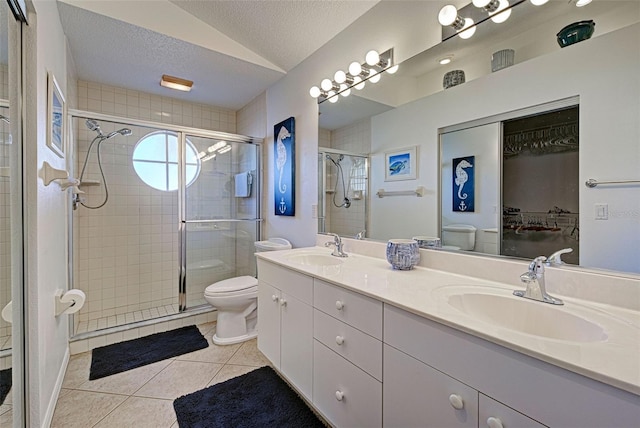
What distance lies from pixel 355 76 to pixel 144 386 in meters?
2.40

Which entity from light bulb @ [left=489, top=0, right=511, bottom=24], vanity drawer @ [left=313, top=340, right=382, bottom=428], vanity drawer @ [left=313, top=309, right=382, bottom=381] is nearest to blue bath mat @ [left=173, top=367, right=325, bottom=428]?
vanity drawer @ [left=313, top=340, right=382, bottom=428]

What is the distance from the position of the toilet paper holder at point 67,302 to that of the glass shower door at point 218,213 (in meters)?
1.03

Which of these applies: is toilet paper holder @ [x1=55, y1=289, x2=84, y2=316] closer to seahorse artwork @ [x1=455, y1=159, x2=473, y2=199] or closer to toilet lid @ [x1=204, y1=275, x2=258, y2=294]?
toilet lid @ [x1=204, y1=275, x2=258, y2=294]

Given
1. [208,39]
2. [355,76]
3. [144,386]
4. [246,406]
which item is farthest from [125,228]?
[355,76]

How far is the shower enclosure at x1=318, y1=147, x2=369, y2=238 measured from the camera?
1947 millimetres

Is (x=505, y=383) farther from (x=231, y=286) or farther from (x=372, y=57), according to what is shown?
(x=231, y=286)

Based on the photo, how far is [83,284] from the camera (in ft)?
8.68

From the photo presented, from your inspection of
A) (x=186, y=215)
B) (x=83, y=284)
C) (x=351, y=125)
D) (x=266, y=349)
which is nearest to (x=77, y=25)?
(x=186, y=215)

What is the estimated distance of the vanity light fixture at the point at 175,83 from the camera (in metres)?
2.63

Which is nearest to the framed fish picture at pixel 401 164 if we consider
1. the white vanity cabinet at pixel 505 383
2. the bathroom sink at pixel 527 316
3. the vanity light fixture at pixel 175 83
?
the bathroom sink at pixel 527 316

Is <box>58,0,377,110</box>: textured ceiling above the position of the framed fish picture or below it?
above

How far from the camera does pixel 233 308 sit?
2.29 metres

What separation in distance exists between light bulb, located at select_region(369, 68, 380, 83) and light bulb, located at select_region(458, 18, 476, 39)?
0.55 m

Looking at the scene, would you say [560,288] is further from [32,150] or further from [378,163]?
[32,150]
